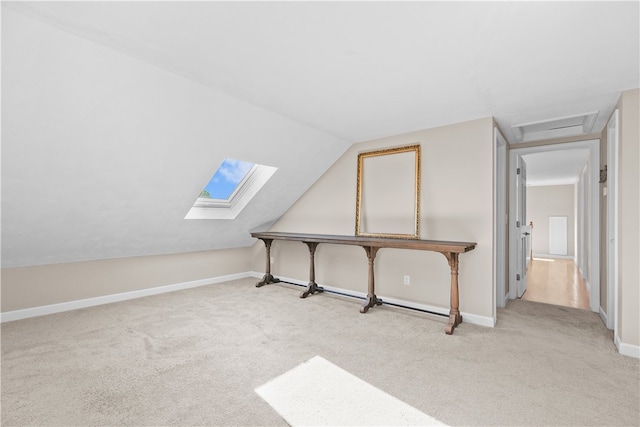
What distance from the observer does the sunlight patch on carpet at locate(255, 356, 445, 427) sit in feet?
5.31

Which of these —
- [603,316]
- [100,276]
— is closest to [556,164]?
[603,316]

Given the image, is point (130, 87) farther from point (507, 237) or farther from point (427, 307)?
point (507, 237)

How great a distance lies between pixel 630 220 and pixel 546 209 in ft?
25.6

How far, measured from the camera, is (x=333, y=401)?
1786 mm

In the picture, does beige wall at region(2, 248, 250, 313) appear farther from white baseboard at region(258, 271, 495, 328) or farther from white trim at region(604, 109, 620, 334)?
white trim at region(604, 109, 620, 334)

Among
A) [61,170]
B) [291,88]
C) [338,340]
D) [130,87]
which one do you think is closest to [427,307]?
[338,340]

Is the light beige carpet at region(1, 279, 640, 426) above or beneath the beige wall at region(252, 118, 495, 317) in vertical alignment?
beneath

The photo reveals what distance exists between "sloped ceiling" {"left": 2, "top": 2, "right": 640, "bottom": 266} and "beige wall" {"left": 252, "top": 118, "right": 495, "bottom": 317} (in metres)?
0.29

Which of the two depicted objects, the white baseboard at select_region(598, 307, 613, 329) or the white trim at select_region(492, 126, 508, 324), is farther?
the white trim at select_region(492, 126, 508, 324)

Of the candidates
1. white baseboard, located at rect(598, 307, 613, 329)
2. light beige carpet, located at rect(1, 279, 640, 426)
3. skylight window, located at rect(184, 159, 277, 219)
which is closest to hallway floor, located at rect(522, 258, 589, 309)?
white baseboard, located at rect(598, 307, 613, 329)

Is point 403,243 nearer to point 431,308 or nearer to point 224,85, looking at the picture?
point 431,308

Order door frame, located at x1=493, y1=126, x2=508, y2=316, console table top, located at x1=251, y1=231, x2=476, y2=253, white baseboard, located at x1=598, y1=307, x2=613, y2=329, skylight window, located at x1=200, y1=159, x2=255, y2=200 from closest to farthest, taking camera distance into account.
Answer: console table top, located at x1=251, y1=231, x2=476, y2=253 < white baseboard, located at x1=598, y1=307, x2=613, y2=329 < door frame, located at x1=493, y1=126, x2=508, y2=316 < skylight window, located at x1=200, y1=159, x2=255, y2=200

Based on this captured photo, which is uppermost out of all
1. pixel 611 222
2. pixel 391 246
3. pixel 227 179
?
pixel 227 179

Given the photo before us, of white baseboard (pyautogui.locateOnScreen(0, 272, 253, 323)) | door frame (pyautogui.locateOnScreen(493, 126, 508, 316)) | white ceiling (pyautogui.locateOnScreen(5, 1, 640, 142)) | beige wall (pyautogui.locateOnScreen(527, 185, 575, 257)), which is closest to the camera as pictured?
white ceiling (pyautogui.locateOnScreen(5, 1, 640, 142))
